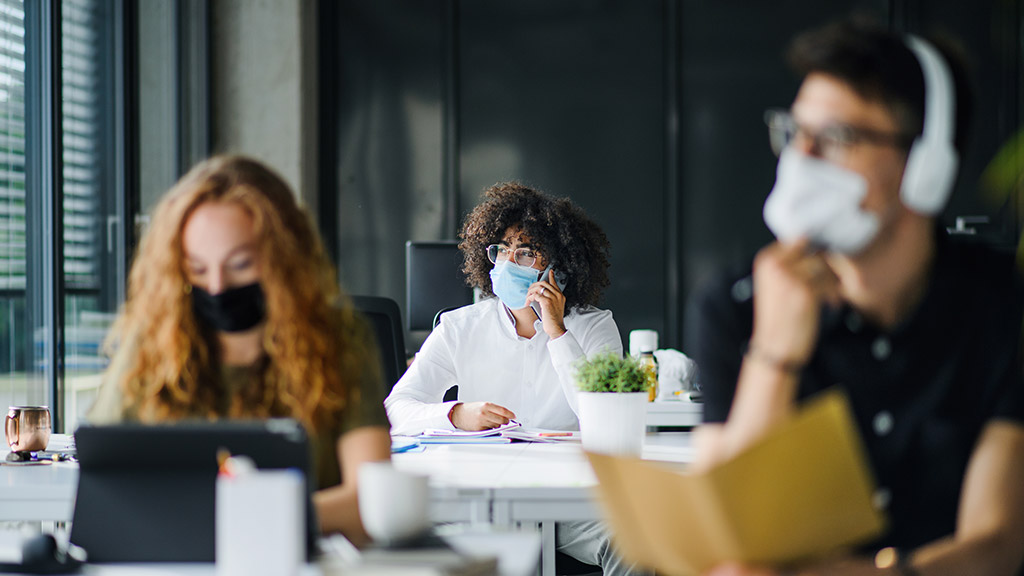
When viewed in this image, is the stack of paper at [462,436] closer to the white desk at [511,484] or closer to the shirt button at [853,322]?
the white desk at [511,484]

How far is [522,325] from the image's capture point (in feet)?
10.2

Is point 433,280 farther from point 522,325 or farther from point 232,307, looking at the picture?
point 232,307

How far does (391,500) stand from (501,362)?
1.77m

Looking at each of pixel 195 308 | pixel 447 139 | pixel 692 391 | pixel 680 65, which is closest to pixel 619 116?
pixel 680 65

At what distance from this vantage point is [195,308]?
5.07 ft

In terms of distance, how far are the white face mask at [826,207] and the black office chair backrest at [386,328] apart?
156cm

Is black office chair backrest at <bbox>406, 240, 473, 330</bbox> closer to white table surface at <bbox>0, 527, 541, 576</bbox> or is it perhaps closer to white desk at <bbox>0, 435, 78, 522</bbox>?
white desk at <bbox>0, 435, 78, 522</bbox>

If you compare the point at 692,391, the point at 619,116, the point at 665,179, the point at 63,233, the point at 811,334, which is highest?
the point at 619,116

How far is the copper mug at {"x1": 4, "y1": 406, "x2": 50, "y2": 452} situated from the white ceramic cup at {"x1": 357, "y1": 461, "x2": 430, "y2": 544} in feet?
4.36

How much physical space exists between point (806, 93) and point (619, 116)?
4147 millimetres

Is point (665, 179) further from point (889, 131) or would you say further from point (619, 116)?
point (889, 131)

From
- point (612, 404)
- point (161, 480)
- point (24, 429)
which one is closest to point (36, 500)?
point (24, 429)

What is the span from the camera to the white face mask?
1.25m

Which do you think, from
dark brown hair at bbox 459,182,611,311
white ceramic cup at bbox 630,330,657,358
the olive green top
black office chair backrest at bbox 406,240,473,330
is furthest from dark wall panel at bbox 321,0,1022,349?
the olive green top
